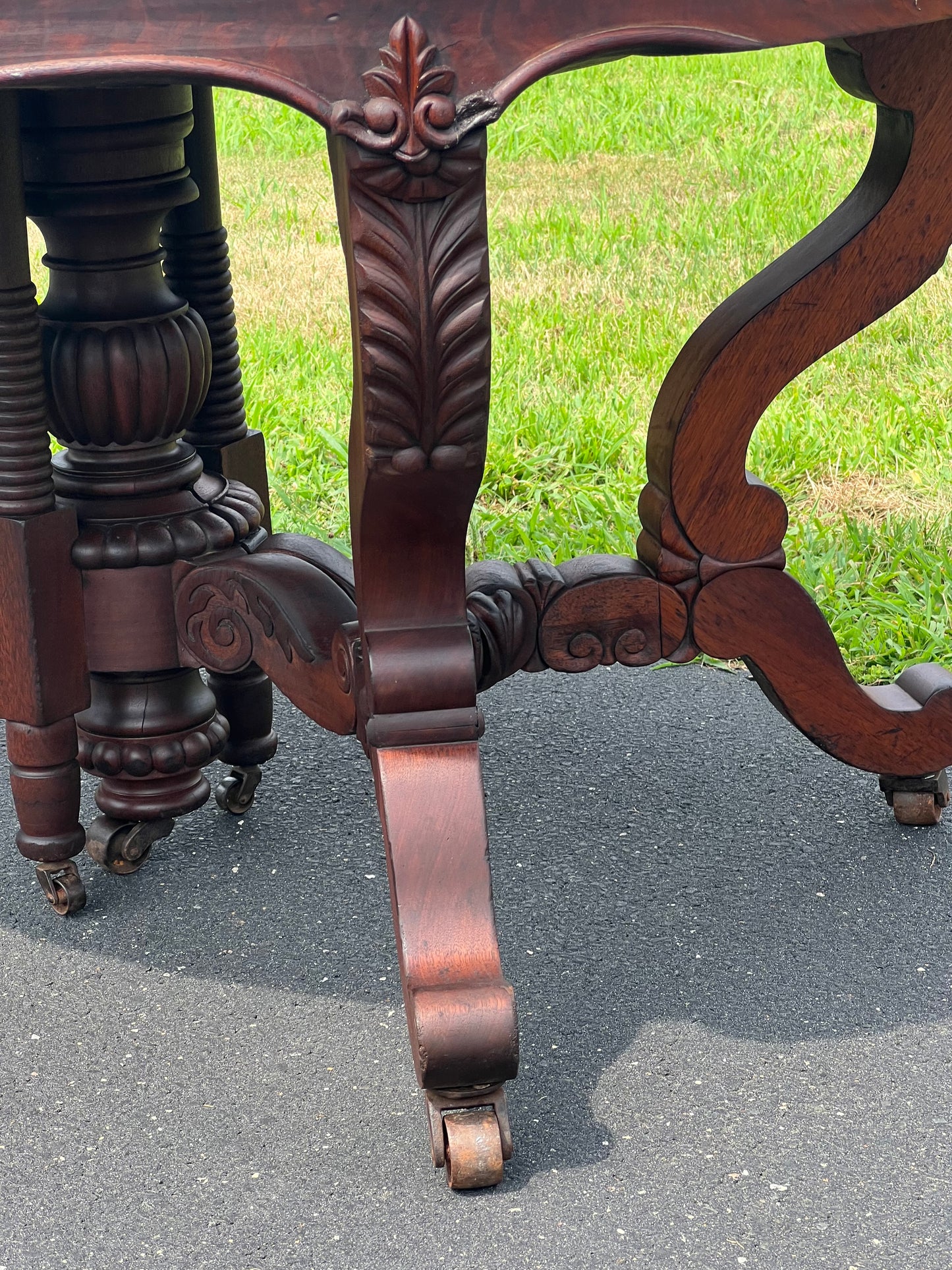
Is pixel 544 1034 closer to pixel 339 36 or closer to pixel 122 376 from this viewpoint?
pixel 122 376

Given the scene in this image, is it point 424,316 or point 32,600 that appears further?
point 32,600

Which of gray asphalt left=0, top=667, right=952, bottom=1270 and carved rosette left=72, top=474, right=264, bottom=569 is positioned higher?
carved rosette left=72, top=474, right=264, bottom=569

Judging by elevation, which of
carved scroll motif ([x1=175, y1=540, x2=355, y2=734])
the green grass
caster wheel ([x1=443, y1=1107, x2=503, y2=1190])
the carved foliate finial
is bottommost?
the green grass

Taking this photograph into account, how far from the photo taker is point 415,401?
1.22 meters

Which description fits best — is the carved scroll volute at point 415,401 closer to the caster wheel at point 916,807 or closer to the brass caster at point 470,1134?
the brass caster at point 470,1134

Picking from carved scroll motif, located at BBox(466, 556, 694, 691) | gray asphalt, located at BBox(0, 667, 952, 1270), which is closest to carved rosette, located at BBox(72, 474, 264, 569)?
carved scroll motif, located at BBox(466, 556, 694, 691)

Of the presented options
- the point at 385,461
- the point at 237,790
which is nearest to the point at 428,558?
the point at 385,461

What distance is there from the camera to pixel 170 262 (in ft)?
5.74

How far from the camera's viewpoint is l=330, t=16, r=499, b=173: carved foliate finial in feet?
3.51

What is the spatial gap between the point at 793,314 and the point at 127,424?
657 mm

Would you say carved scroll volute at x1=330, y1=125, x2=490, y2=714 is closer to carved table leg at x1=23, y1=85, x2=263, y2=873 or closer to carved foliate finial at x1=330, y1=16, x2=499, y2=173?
carved foliate finial at x1=330, y1=16, x2=499, y2=173

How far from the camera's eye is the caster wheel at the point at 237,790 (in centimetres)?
181

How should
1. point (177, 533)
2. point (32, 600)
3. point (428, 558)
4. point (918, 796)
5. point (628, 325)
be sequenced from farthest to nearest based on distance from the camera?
point (628, 325), point (918, 796), point (177, 533), point (32, 600), point (428, 558)

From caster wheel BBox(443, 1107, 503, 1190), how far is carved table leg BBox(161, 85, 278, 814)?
26.7 inches
